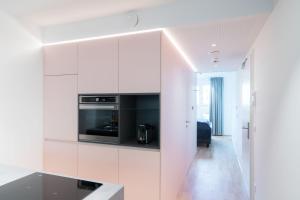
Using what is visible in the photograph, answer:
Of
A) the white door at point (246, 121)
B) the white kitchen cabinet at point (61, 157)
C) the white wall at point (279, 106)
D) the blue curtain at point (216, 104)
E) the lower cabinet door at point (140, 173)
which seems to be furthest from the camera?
the blue curtain at point (216, 104)

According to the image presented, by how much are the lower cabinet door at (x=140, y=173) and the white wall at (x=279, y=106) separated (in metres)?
1.15

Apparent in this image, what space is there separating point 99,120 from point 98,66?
724 mm

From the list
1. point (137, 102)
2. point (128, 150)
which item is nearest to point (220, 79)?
point (137, 102)

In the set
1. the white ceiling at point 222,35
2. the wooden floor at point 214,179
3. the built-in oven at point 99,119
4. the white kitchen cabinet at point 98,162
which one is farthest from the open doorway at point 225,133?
the built-in oven at point 99,119

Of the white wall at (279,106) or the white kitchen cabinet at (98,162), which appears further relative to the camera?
the white kitchen cabinet at (98,162)

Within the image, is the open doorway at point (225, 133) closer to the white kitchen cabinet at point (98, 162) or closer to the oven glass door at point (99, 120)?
the white kitchen cabinet at point (98, 162)

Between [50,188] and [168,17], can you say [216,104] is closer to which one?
[168,17]

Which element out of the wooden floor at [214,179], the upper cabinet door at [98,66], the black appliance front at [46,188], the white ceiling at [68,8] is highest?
the white ceiling at [68,8]

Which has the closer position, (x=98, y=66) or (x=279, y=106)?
A: (x=279, y=106)

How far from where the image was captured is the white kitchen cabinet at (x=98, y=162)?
98.3 inches

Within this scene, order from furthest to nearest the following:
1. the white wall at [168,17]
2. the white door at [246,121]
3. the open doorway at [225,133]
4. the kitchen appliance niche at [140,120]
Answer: the open doorway at [225,133] < the white door at [246,121] < the kitchen appliance niche at [140,120] < the white wall at [168,17]

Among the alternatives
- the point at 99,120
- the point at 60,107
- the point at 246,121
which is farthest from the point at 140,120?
the point at 246,121

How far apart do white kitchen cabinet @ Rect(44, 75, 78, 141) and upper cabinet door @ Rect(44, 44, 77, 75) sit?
3.4 inches

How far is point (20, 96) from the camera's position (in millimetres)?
2570
